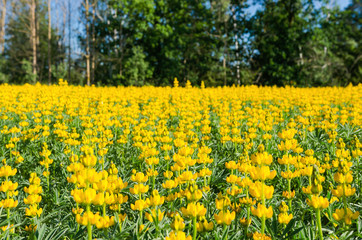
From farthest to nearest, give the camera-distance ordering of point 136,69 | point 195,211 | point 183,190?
point 136,69 < point 183,190 < point 195,211

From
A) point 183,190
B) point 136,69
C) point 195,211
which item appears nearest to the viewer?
point 195,211

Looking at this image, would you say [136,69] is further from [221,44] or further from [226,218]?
[226,218]

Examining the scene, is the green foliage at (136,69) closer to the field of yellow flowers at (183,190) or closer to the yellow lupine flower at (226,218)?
the field of yellow flowers at (183,190)

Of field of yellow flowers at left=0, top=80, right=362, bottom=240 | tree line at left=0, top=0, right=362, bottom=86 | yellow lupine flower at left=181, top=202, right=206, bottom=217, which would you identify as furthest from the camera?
tree line at left=0, top=0, right=362, bottom=86

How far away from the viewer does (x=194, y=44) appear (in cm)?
2662

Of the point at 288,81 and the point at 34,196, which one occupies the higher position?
the point at 288,81

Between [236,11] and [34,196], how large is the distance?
81.1ft

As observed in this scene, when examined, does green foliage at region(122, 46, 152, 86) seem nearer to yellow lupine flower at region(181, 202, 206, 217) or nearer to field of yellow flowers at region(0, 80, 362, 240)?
field of yellow flowers at region(0, 80, 362, 240)

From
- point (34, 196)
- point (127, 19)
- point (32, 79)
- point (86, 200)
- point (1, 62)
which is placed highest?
point (127, 19)

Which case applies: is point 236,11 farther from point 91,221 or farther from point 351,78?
point 91,221

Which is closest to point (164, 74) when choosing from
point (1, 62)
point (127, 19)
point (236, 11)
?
point (127, 19)

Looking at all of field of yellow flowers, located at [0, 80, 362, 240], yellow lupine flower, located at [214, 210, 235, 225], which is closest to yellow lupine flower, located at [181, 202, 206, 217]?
field of yellow flowers, located at [0, 80, 362, 240]

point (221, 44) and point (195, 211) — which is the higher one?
point (221, 44)

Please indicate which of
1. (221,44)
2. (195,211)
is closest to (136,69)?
(221,44)
